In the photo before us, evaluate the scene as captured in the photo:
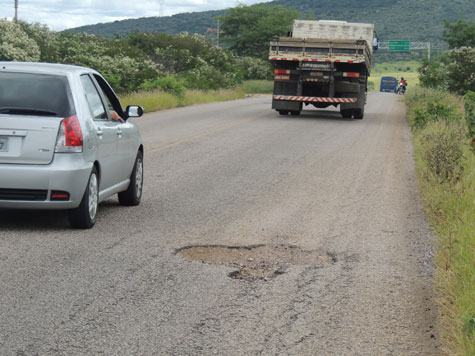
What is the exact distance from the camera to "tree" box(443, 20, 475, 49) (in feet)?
183

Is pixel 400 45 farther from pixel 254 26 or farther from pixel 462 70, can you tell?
pixel 462 70

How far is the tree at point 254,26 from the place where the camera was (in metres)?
81.9

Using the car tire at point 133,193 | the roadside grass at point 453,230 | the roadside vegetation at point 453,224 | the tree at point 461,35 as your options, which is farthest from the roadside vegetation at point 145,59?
the car tire at point 133,193

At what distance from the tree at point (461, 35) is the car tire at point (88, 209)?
50769 millimetres

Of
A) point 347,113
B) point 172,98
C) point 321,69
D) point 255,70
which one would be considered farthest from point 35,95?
point 255,70

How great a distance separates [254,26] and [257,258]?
79.5 m

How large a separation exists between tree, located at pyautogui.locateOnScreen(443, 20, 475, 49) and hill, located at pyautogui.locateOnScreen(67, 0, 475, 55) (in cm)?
9096

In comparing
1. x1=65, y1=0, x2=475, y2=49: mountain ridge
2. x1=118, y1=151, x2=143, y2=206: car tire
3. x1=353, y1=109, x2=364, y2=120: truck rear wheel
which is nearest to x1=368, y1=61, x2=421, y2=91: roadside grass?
x1=65, y1=0, x2=475, y2=49: mountain ridge

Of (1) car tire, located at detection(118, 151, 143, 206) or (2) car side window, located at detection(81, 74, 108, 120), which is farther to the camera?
(1) car tire, located at detection(118, 151, 143, 206)

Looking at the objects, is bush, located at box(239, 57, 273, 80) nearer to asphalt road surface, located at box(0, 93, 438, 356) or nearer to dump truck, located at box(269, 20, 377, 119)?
dump truck, located at box(269, 20, 377, 119)

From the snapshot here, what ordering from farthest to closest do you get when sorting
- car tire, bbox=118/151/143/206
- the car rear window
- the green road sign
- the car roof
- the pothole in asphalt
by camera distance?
the green road sign → car tire, bbox=118/151/143/206 → the car roof → the car rear window → the pothole in asphalt

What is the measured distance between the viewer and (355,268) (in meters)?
6.93

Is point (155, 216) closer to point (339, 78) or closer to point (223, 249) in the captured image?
point (223, 249)

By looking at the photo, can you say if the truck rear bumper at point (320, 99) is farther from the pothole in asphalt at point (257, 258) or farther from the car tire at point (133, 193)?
the pothole in asphalt at point (257, 258)
